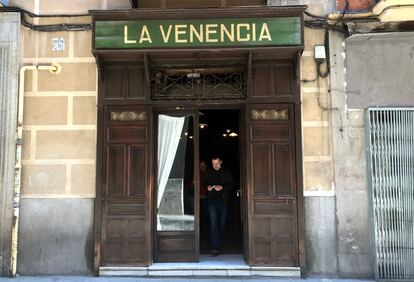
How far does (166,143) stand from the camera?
7.71 m

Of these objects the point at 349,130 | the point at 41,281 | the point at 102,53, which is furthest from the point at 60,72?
the point at 349,130

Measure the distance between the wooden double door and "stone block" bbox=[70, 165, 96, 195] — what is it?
0.20 m

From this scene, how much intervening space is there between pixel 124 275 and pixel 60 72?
11.6ft

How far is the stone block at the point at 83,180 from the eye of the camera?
23.9ft

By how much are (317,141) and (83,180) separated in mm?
3920

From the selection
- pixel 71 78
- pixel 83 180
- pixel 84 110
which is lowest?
pixel 83 180

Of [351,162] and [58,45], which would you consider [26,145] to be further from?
[351,162]

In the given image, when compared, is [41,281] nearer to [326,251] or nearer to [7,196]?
[7,196]

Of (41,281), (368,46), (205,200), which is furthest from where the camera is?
(205,200)

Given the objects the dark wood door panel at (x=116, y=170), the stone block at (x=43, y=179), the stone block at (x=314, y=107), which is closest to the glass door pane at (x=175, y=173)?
the dark wood door panel at (x=116, y=170)

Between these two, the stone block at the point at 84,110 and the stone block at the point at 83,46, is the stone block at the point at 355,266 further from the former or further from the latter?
the stone block at the point at 83,46

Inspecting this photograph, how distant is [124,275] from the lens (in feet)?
23.4

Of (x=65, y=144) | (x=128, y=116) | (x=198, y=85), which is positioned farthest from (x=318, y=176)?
(x=65, y=144)

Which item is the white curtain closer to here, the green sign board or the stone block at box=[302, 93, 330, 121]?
the green sign board
